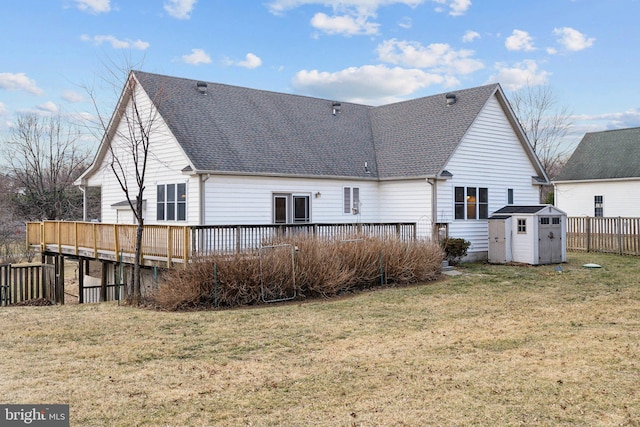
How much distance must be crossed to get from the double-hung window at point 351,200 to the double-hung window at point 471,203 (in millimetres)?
3671

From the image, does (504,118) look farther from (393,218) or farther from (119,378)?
(119,378)

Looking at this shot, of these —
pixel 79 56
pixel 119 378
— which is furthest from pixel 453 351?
pixel 79 56

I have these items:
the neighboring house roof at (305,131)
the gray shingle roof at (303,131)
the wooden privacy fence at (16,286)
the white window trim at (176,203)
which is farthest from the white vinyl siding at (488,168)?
the wooden privacy fence at (16,286)

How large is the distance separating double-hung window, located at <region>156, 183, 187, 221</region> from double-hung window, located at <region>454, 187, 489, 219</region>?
970 cm

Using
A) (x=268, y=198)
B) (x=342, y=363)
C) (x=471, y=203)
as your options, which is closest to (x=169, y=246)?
(x=268, y=198)

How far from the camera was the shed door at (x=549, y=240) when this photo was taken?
19.0 m

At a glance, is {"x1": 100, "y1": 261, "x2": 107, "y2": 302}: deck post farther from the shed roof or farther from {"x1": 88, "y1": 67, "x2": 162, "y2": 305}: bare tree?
the shed roof

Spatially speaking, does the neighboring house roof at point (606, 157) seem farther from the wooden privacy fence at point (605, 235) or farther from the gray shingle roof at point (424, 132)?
the gray shingle roof at point (424, 132)

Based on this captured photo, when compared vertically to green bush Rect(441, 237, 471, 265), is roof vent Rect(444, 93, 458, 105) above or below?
above

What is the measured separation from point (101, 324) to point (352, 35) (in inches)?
752

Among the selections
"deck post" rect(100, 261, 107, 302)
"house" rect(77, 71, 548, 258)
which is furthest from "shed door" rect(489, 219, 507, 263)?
"deck post" rect(100, 261, 107, 302)

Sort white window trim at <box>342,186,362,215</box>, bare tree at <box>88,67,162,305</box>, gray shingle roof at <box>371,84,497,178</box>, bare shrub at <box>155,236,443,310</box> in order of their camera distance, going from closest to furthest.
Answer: bare shrub at <box>155,236,443,310</box> → bare tree at <box>88,67,162,305</box> → gray shingle roof at <box>371,84,497,178</box> → white window trim at <box>342,186,362,215</box>

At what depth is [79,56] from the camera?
17.1m

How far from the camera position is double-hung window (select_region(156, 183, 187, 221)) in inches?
722
